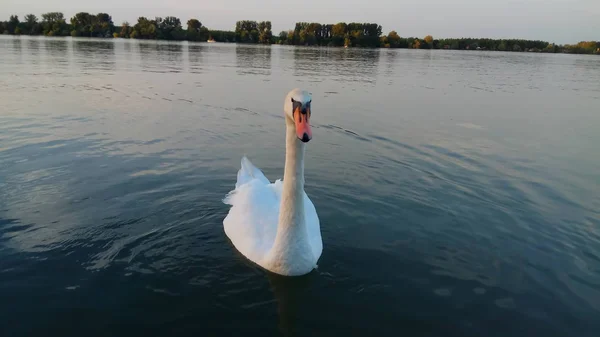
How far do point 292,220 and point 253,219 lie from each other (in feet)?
3.87

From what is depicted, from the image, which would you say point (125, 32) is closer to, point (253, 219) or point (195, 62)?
point (195, 62)

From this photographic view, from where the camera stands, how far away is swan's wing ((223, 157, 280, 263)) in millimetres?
6458

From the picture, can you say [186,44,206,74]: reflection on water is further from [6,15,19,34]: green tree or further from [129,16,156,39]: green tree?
[6,15,19,34]: green tree

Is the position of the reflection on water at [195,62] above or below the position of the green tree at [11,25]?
below

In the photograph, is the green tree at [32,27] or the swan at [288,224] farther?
the green tree at [32,27]

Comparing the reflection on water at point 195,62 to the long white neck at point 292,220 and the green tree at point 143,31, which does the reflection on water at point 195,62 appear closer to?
the long white neck at point 292,220

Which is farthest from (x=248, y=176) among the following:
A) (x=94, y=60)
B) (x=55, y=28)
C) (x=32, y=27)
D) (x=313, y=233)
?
(x=32, y=27)

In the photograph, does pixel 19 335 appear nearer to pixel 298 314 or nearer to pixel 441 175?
pixel 298 314

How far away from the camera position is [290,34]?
438 feet

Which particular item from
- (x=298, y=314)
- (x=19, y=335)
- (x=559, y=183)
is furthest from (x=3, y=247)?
(x=559, y=183)

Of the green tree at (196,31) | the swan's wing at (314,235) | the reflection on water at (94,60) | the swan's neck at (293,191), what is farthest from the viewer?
the green tree at (196,31)

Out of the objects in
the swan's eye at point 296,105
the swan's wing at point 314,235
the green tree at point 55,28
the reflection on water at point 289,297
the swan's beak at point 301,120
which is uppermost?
Result: the green tree at point 55,28

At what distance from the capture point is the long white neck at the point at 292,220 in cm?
591

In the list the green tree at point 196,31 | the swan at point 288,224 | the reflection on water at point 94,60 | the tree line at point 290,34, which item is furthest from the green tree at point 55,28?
the swan at point 288,224
